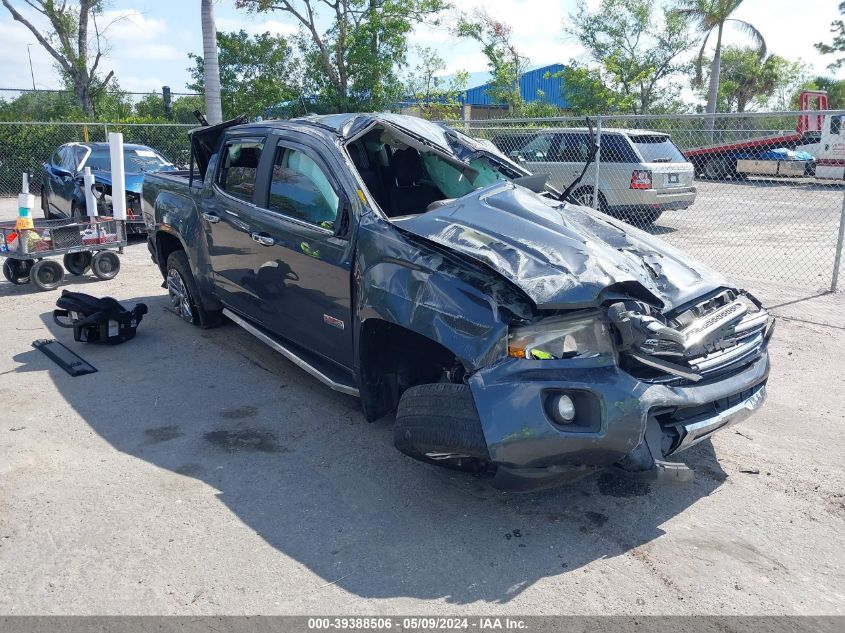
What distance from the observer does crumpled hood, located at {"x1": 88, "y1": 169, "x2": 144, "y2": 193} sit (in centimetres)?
1201

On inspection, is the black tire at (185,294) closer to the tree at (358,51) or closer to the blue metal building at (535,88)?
the tree at (358,51)

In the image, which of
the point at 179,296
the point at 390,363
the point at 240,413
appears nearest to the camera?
the point at 390,363

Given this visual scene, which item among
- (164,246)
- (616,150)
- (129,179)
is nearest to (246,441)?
(164,246)

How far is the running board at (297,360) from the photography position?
14.7 ft

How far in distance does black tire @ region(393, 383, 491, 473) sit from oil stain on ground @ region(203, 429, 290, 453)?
121 cm

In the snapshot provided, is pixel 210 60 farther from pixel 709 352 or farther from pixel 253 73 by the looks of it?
pixel 709 352

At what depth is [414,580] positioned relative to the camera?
10.4 feet

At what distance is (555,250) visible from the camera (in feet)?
12.1

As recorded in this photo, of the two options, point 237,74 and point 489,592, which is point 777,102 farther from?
point 489,592

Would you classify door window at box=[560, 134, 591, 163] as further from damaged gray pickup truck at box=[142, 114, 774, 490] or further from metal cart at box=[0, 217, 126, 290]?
metal cart at box=[0, 217, 126, 290]

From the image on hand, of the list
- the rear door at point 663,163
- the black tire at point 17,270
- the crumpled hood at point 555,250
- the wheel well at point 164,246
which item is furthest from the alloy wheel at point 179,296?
the rear door at point 663,163

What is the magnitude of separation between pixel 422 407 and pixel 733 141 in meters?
10.8

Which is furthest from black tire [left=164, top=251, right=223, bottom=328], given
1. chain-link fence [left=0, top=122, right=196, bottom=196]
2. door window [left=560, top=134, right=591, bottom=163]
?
chain-link fence [left=0, top=122, right=196, bottom=196]

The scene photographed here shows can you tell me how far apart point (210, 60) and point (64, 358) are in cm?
915
